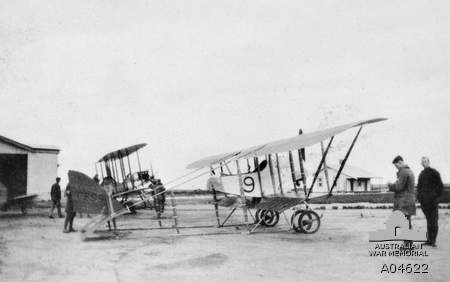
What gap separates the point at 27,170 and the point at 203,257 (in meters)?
18.5

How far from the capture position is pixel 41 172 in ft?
76.8

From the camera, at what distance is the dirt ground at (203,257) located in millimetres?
6027

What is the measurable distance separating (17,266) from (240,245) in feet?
14.2

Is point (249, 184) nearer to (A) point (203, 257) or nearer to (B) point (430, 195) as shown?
(A) point (203, 257)

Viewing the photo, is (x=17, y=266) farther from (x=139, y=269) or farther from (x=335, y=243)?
(x=335, y=243)

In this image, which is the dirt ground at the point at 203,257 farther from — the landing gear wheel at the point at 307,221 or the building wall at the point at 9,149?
the building wall at the point at 9,149

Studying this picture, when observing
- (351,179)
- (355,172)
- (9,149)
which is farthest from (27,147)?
(355,172)

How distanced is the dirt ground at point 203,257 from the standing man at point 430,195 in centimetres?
40

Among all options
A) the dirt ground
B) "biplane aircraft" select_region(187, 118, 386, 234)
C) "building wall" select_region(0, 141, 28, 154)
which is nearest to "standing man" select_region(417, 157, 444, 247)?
the dirt ground

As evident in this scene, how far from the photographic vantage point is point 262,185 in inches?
494

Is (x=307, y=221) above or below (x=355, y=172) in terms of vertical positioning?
above

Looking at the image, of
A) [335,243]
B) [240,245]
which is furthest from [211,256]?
[335,243]

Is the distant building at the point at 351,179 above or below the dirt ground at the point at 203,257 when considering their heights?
below

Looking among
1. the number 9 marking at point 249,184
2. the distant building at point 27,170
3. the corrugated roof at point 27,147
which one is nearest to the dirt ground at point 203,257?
the number 9 marking at point 249,184
